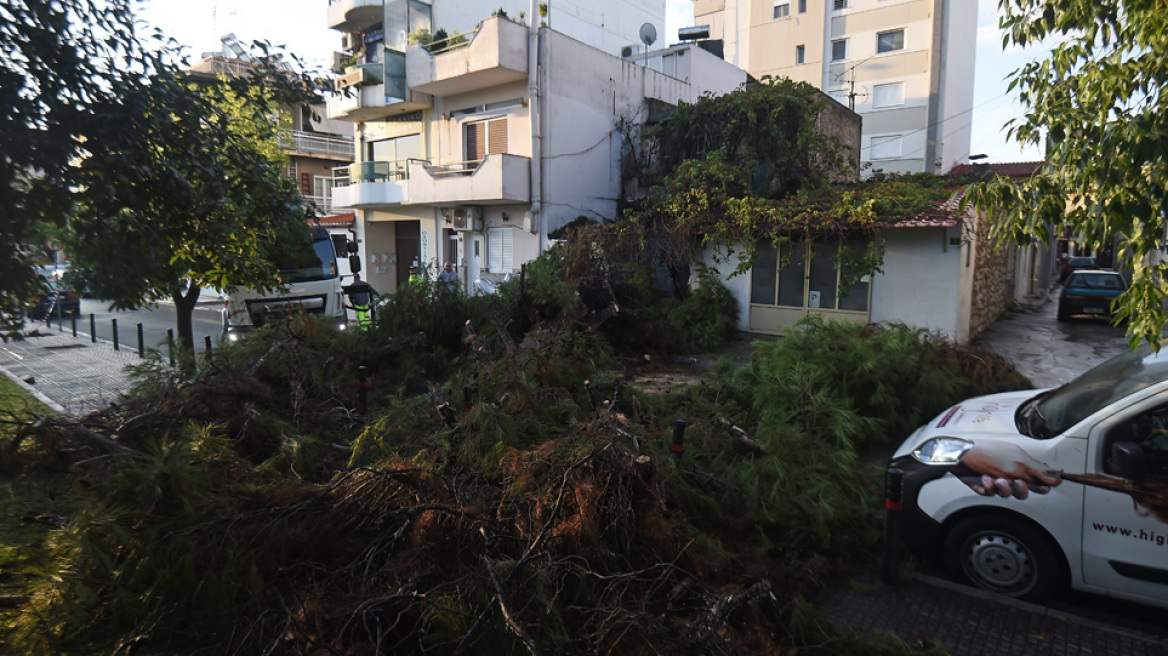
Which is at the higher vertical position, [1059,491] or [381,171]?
[381,171]

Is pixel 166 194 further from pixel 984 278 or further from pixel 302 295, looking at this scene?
pixel 984 278

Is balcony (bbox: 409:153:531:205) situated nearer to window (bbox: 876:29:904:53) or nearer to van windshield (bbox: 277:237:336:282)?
van windshield (bbox: 277:237:336:282)

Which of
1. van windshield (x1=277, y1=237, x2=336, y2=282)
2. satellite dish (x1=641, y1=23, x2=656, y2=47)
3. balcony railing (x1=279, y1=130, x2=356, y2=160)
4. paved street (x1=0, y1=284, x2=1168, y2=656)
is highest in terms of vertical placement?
satellite dish (x1=641, y1=23, x2=656, y2=47)

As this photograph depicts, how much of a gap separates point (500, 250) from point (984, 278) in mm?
13935

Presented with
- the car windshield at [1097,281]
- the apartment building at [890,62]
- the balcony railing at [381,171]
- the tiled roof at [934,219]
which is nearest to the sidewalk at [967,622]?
the tiled roof at [934,219]

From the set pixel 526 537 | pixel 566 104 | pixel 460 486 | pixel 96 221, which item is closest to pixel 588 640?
pixel 526 537

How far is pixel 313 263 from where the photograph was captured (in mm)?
15258

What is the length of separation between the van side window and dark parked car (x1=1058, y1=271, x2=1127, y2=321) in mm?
17455

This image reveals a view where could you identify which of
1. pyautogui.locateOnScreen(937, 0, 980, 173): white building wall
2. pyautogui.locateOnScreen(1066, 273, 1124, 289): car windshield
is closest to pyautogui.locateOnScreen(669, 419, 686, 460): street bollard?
pyautogui.locateOnScreen(1066, 273, 1124, 289): car windshield

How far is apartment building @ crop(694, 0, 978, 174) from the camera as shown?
1328 inches

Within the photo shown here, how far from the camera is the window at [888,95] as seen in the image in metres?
34.8

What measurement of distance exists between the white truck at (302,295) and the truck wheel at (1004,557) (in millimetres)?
11346

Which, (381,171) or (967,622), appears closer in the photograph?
(967,622)

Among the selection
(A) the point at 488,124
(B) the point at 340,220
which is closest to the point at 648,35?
(A) the point at 488,124
